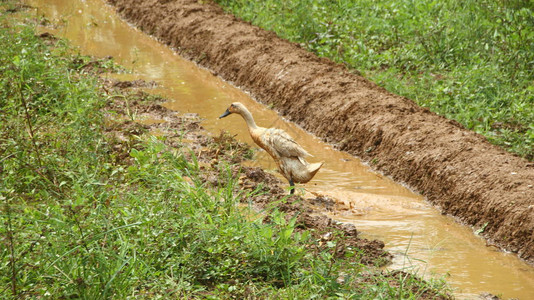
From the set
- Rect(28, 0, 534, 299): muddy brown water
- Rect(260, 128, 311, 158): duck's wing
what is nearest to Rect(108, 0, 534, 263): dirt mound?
Rect(28, 0, 534, 299): muddy brown water

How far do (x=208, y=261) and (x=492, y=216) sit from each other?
3308 mm

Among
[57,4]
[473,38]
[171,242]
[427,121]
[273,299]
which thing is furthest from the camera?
[57,4]

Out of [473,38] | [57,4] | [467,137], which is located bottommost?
[57,4]

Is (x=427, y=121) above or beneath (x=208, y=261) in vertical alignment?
above

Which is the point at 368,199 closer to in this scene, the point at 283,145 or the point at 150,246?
the point at 283,145

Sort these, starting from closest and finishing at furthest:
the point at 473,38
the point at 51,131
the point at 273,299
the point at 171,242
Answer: the point at 273,299
the point at 171,242
the point at 51,131
the point at 473,38

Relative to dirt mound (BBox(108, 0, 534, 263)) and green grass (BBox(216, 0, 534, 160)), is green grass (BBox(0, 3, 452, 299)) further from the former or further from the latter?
green grass (BBox(216, 0, 534, 160))

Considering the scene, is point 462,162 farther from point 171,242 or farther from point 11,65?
point 11,65

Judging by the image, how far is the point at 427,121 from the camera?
28.5 feet

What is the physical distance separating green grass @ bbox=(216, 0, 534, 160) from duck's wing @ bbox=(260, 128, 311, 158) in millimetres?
2769

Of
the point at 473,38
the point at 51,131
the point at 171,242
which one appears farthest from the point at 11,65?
the point at 473,38

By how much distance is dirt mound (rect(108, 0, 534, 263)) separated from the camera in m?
7.02

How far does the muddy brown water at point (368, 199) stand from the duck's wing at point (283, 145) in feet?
1.59

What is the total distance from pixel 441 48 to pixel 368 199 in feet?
14.4
